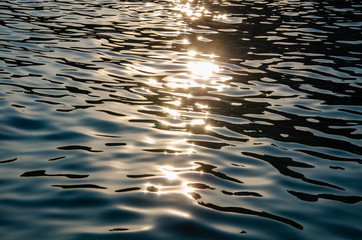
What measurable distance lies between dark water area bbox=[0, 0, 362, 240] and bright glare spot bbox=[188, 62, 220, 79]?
46 mm

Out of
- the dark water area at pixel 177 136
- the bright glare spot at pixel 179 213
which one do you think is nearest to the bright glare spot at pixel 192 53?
the dark water area at pixel 177 136

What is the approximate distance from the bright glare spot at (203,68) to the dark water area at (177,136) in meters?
0.05

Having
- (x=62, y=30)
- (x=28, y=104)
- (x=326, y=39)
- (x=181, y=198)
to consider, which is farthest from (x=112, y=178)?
(x=326, y=39)

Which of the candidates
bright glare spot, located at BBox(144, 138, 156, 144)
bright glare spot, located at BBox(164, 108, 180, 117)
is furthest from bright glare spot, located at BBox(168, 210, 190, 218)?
bright glare spot, located at BBox(164, 108, 180, 117)

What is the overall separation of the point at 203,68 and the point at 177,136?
450 centimetres

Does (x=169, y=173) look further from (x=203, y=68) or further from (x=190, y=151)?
(x=203, y=68)

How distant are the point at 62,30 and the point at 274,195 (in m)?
10.7

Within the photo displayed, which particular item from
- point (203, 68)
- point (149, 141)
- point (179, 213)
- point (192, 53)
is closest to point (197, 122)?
point (149, 141)

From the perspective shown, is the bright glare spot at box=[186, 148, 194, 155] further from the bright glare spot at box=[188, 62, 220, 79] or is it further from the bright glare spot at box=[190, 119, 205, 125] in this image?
the bright glare spot at box=[188, 62, 220, 79]

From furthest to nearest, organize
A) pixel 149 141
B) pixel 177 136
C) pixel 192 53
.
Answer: pixel 192 53
pixel 177 136
pixel 149 141

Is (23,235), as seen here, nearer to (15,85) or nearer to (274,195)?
(274,195)

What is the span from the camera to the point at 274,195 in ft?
16.6

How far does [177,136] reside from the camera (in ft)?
21.8

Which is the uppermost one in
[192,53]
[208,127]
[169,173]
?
[169,173]
